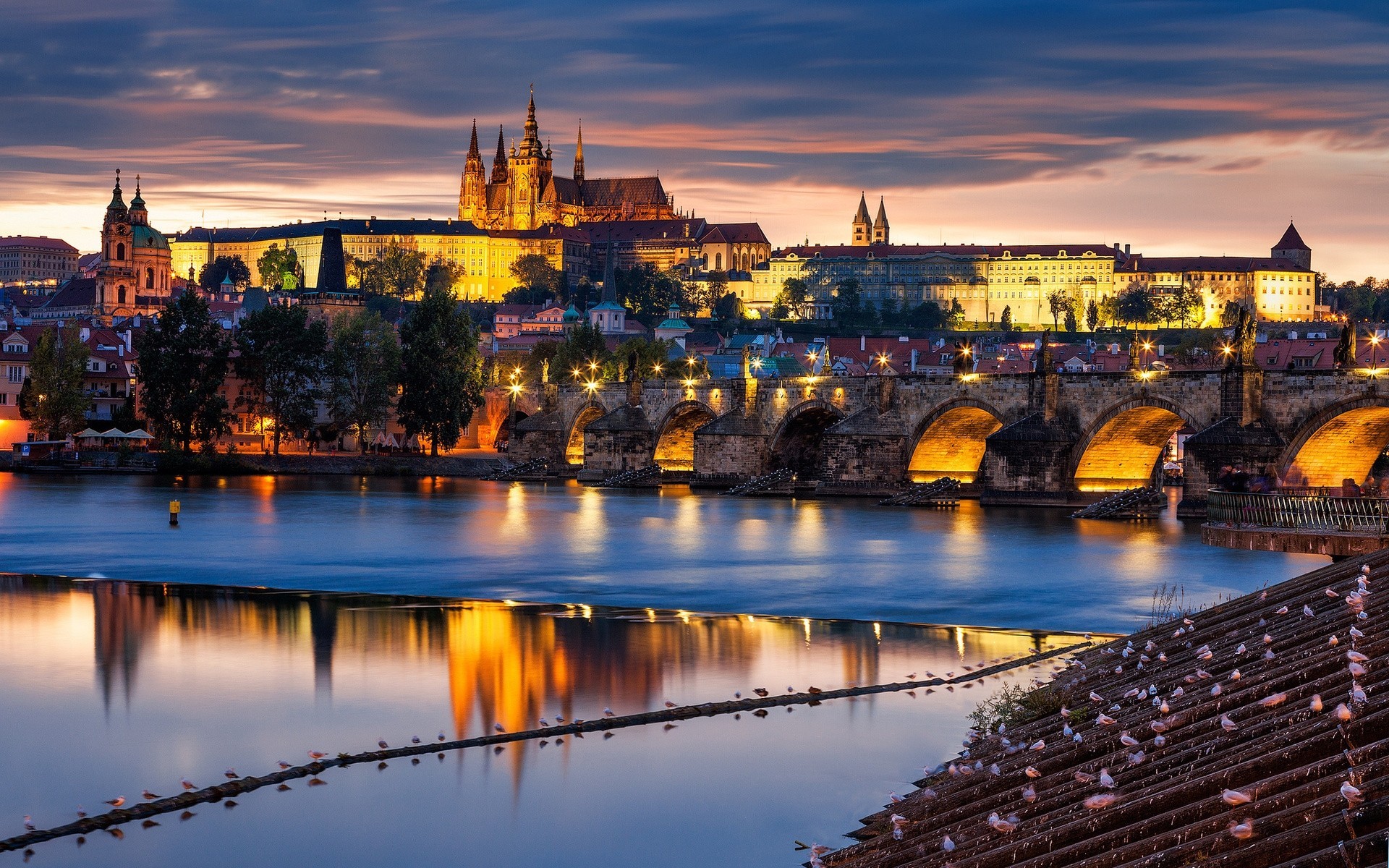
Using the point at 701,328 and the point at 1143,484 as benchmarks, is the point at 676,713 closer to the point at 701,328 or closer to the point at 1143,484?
the point at 1143,484

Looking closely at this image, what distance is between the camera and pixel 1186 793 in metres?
9.53

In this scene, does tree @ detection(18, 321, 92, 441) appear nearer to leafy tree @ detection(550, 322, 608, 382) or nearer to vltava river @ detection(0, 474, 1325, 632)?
vltava river @ detection(0, 474, 1325, 632)

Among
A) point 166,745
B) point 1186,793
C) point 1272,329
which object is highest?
point 1272,329

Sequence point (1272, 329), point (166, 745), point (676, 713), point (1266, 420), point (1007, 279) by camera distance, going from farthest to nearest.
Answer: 1. point (1007, 279)
2. point (1272, 329)
3. point (1266, 420)
4. point (676, 713)
5. point (166, 745)

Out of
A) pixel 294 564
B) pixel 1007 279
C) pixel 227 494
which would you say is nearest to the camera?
pixel 294 564

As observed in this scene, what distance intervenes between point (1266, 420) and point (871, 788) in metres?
32.3

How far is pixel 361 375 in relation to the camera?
77.4 m

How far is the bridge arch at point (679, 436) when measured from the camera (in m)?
69.7

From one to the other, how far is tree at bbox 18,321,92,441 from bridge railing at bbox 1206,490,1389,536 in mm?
62737

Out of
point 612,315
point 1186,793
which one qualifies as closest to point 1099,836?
point 1186,793

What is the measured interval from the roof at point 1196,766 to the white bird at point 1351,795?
0.05 metres

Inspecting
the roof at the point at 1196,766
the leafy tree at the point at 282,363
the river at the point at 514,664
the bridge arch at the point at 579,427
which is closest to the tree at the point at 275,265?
the leafy tree at the point at 282,363

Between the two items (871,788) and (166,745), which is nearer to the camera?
(871,788)

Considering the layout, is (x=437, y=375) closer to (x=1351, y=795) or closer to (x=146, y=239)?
(x=1351, y=795)
